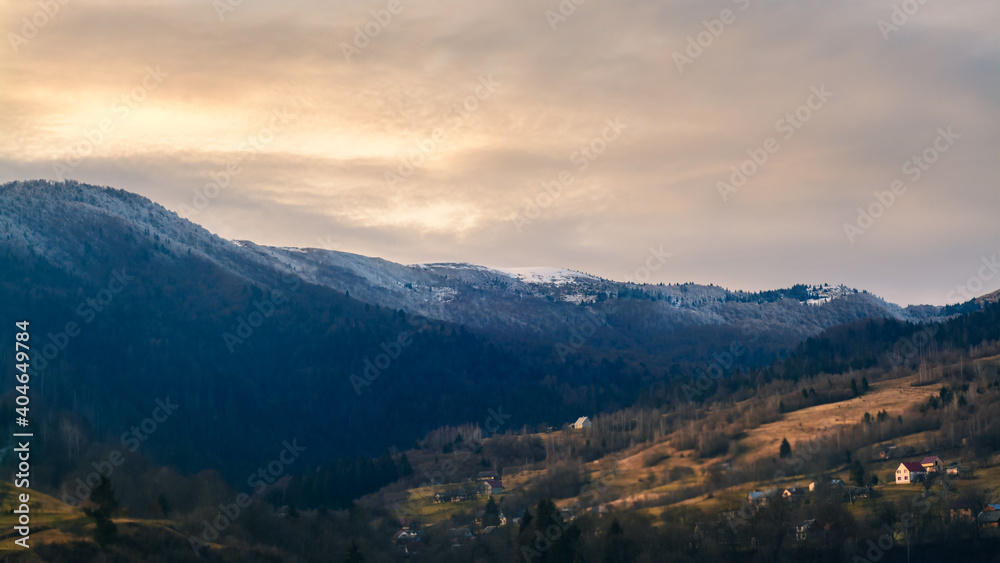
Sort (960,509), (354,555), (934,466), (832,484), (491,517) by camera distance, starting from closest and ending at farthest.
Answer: (354,555)
(960,509)
(832,484)
(491,517)
(934,466)

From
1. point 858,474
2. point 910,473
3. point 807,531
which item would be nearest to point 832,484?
point 858,474

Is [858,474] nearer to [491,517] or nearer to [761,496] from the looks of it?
[761,496]

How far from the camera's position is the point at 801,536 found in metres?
163

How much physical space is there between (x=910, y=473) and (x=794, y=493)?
26.1 meters

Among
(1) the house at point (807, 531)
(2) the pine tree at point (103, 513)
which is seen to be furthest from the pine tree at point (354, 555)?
(1) the house at point (807, 531)

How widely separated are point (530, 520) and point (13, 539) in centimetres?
8477

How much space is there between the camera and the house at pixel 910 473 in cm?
19325

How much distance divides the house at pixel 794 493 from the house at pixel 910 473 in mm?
20971

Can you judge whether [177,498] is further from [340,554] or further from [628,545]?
[628,545]

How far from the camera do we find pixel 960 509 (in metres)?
170

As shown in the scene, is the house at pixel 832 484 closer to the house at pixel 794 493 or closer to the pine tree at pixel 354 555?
the house at pixel 794 493

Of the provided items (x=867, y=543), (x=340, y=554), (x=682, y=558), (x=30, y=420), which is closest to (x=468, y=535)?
(x=340, y=554)

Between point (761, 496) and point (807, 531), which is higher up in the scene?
point (761, 496)

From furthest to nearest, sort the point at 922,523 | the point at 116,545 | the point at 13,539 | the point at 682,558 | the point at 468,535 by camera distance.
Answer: the point at 468,535
the point at 922,523
the point at 682,558
the point at 116,545
the point at 13,539
